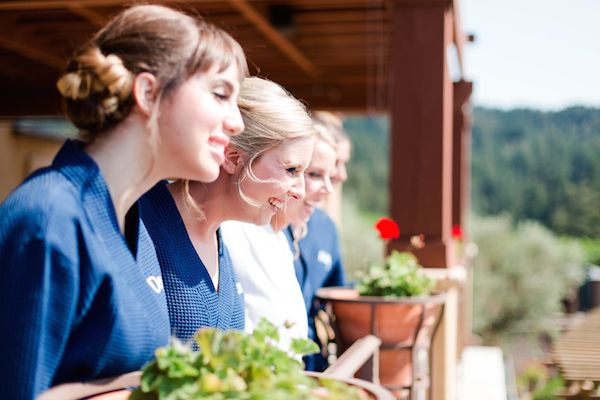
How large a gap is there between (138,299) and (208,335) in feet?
0.67

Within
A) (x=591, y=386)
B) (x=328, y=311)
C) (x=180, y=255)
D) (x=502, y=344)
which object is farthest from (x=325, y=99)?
(x=502, y=344)

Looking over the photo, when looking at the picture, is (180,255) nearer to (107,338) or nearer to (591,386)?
(107,338)

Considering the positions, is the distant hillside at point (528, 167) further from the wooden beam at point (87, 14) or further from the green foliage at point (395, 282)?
the green foliage at point (395, 282)

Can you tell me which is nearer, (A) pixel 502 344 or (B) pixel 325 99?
(B) pixel 325 99

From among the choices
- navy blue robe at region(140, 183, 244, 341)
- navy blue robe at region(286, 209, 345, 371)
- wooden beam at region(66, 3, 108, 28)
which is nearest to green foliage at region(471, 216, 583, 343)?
wooden beam at region(66, 3, 108, 28)

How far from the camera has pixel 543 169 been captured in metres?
30.1

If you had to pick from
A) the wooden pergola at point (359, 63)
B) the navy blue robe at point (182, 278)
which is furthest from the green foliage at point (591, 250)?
the navy blue robe at point (182, 278)

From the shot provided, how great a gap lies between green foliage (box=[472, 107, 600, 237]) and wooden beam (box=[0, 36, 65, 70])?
64.7 feet

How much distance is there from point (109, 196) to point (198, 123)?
0.18m

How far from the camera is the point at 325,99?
9547 millimetres

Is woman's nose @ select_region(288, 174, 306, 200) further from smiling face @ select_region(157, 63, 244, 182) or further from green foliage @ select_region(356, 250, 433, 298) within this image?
green foliage @ select_region(356, 250, 433, 298)

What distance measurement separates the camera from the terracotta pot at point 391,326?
264 centimetres

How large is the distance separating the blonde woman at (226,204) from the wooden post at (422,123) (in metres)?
2.31

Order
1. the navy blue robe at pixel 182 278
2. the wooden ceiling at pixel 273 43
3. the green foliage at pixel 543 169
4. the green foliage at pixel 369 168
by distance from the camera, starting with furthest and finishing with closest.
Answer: the green foliage at pixel 369 168 → the green foliage at pixel 543 169 → the wooden ceiling at pixel 273 43 → the navy blue robe at pixel 182 278
